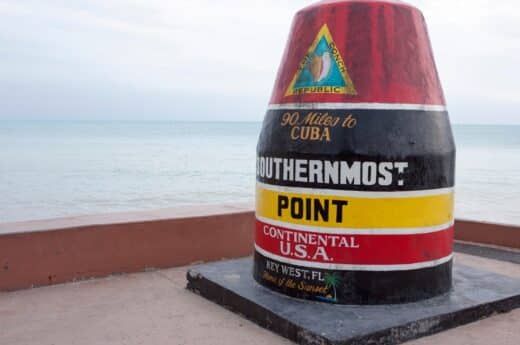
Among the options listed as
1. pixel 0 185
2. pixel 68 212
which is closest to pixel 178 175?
pixel 0 185

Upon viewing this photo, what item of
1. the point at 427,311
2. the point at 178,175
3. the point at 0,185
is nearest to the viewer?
the point at 427,311

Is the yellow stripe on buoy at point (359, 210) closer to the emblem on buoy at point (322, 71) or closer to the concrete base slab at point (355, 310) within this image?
the concrete base slab at point (355, 310)

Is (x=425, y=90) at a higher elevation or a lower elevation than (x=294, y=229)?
higher

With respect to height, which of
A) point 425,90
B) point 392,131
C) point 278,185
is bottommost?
point 278,185

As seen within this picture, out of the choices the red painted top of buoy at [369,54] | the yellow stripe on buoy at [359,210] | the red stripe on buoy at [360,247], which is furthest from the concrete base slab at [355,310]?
the red painted top of buoy at [369,54]

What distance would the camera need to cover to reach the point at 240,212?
5.81 meters

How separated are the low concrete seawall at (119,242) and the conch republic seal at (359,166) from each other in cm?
145

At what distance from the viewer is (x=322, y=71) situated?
13.5 feet

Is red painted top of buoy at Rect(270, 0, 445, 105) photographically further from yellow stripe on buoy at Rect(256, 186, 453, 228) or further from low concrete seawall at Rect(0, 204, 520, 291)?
low concrete seawall at Rect(0, 204, 520, 291)

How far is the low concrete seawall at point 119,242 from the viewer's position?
4.70 m

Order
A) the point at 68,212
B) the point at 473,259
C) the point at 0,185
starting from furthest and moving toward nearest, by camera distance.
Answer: the point at 0,185, the point at 68,212, the point at 473,259

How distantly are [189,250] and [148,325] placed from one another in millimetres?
1639

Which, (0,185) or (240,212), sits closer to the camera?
(240,212)

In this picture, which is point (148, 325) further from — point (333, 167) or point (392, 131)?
point (392, 131)
